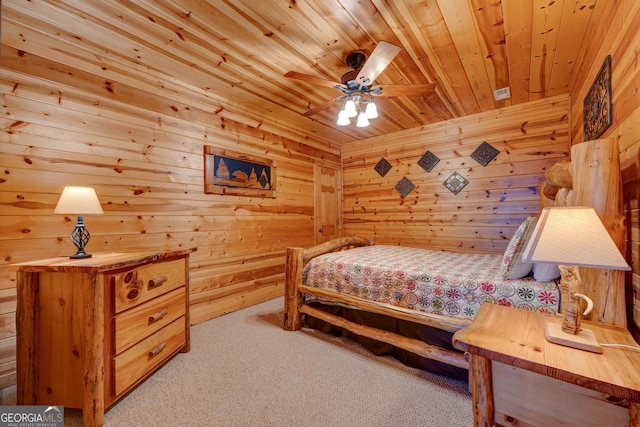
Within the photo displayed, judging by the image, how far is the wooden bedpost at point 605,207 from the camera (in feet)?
3.92

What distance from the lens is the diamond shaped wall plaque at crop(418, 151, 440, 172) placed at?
398 centimetres

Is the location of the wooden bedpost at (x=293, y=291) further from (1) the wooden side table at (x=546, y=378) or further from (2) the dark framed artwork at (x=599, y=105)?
(2) the dark framed artwork at (x=599, y=105)

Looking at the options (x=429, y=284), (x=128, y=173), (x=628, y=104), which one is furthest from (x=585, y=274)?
(x=128, y=173)

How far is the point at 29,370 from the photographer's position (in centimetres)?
148

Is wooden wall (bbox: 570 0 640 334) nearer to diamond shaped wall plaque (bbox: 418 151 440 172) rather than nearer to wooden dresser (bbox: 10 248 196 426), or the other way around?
diamond shaped wall plaque (bbox: 418 151 440 172)

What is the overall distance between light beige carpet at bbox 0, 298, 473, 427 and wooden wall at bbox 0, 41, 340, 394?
0.97 metres

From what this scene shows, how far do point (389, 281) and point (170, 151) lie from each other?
8.10ft

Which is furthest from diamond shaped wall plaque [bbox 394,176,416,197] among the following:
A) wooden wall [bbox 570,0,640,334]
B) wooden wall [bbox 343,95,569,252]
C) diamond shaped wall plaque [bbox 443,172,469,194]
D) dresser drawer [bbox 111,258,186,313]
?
dresser drawer [bbox 111,258,186,313]

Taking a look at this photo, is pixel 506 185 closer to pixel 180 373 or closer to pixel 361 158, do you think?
pixel 361 158

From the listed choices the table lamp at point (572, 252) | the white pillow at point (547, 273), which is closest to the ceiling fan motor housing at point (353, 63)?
the table lamp at point (572, 252)

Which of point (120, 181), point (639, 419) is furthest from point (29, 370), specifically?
point (639, 419)

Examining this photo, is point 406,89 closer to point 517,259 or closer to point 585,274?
point 517,259

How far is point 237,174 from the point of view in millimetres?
3279

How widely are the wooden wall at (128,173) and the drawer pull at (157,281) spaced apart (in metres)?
0.75
